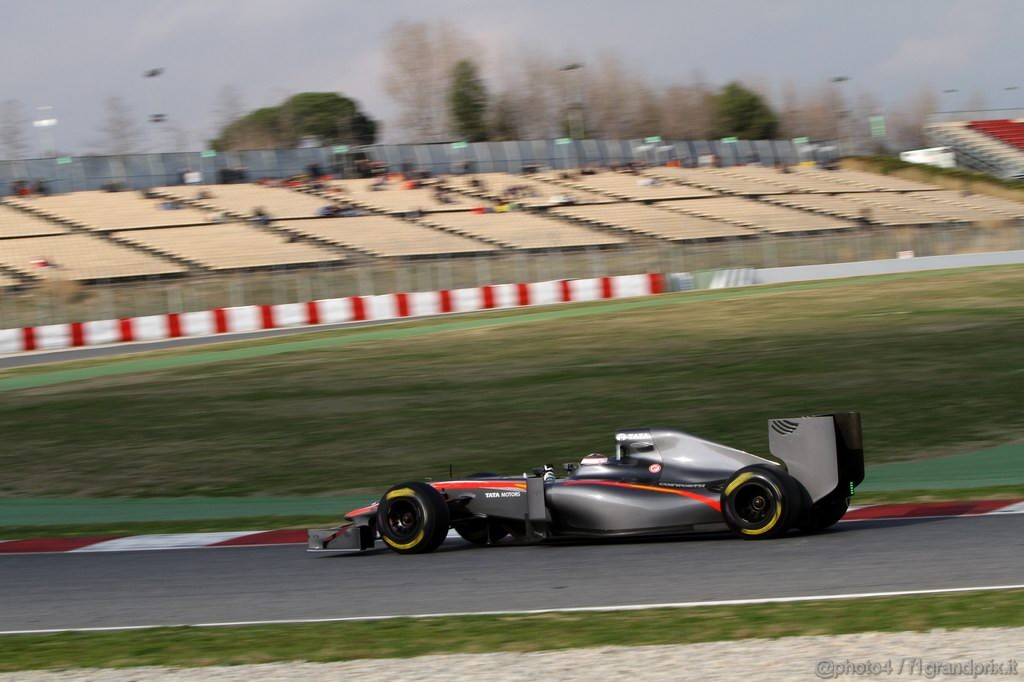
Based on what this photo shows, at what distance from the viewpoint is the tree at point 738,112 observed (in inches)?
3829

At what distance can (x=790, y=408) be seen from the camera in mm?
12844

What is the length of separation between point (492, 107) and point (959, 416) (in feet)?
259

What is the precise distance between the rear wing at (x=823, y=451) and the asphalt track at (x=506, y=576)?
36 centimetres

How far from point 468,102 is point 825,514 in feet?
268

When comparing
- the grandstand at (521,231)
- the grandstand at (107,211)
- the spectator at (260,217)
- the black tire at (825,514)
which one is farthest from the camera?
the spectator at (260,217)

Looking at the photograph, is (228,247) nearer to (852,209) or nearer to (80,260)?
(80,260)

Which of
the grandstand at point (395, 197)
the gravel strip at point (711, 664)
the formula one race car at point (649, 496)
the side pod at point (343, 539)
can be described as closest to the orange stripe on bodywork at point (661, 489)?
the formula one race car at point (649, 496)

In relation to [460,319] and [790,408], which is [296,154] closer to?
[460,319]

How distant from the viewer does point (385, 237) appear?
3988cm

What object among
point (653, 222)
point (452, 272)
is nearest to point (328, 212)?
point (452, 272)

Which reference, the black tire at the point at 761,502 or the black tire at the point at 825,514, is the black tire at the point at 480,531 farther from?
the black tire at the point at 825,514

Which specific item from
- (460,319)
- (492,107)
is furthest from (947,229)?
(492,107)

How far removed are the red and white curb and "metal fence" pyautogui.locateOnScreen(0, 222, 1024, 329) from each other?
67.4 feet

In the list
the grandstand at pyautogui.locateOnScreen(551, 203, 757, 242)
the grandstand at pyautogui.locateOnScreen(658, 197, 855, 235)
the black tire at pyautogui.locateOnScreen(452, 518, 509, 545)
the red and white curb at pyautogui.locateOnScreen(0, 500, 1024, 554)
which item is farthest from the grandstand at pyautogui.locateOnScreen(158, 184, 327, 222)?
the black tire at pyautogui.locateOnScreen(452, 518, 509, 545)
